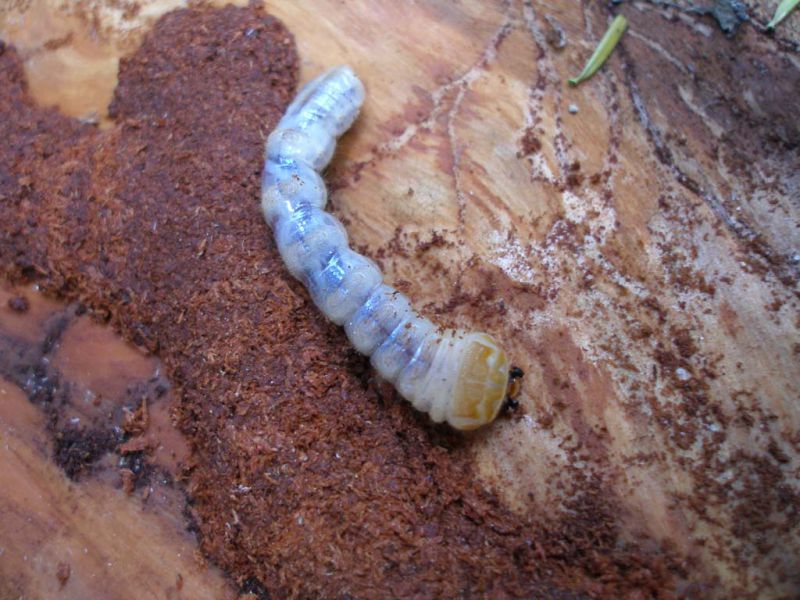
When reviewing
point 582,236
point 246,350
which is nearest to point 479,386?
point 582,236

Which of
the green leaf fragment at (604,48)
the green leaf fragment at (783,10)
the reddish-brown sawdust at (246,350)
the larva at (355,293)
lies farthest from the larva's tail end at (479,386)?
the green leaf fragment at (783,10)

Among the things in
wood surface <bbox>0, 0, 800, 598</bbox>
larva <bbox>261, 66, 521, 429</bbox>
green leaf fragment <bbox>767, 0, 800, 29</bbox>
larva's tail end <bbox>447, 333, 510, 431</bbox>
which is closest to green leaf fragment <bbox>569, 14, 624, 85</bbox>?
wood surface <bbox>0, 0, 800, 598</bbox>

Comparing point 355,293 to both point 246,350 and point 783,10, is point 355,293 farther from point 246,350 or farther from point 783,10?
point 783,10

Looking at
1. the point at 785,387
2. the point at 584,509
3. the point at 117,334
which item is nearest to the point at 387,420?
the point at 584,509

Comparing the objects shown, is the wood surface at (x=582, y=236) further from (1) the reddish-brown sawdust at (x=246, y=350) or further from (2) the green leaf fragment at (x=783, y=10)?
(1) the reddish-brown sawdust at (x=246, y=350)

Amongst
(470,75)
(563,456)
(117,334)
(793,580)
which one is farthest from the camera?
(470,75)

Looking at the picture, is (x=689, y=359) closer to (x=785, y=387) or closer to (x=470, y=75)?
(x=785, y=387)

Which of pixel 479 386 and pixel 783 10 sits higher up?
pixel 783 10
